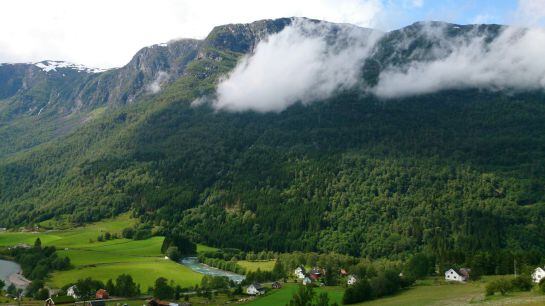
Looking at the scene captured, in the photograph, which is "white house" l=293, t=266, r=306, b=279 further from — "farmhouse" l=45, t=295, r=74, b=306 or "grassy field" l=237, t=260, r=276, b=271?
"farmhouse" l=45, t=295, r=74, b=306

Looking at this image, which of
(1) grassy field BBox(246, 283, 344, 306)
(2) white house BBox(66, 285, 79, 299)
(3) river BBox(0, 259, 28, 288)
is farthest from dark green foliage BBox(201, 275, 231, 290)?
(3) river BBox(0, 259, 28, 288)

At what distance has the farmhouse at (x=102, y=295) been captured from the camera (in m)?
88.4

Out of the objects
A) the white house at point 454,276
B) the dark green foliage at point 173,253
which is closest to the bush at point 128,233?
the dark green foliage at point 173,253

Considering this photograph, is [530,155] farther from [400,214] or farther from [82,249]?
[82,249]

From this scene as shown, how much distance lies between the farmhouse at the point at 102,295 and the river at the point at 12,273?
23464 millimetres

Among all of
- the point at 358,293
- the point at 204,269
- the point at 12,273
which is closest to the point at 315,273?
the point at 204,269

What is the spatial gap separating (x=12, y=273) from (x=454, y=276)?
3695 inches

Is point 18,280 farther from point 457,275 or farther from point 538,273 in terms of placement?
point 538,273

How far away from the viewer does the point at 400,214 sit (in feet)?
535

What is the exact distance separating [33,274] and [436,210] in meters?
109

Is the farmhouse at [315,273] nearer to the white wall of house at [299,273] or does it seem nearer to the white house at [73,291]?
the white wall of house at [299,273]

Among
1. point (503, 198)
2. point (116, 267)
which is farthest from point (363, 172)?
point (116, 267)

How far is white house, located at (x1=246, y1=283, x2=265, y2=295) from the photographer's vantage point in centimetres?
9499

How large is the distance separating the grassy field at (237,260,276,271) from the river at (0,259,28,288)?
47.6 m
